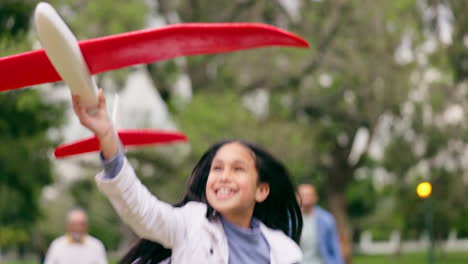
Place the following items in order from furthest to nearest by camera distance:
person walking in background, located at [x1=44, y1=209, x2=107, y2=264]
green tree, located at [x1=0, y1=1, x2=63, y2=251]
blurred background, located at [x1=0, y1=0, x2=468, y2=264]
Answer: blurred background, located at [x1=0, y1=0, x2=468, y2=264], green tree, located at [x1=0, y1=1, x2=63, y2=251], person walking in background, located at [x1=44, y1=209, x2=107, y2=264]

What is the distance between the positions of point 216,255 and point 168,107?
24530 mm

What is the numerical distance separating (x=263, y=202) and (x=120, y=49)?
4.03 feet

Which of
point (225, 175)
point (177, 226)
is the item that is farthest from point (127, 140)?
point (177, 226)

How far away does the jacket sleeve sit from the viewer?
2936 millimetres

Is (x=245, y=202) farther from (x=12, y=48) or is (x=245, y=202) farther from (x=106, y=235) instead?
(x=106, y=235)

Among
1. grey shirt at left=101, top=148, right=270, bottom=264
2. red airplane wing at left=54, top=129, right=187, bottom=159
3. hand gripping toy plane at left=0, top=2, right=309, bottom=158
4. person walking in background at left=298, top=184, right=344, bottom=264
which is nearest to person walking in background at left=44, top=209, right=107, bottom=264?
person walking in background at left=298, top=184, right=344, bottom=264

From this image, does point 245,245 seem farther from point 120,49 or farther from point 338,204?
point 338,204

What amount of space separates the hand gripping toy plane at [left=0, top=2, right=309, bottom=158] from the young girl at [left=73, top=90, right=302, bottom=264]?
118mm

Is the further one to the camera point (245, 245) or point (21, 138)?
point (21, 138)

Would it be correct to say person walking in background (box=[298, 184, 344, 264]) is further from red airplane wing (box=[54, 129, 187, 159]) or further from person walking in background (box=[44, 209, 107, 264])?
red airplane wing (box=[54, 129, 187, 159])

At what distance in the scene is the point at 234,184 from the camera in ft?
12.2

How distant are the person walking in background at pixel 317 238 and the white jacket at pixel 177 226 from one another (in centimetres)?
498

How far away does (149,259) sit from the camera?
11.8ft

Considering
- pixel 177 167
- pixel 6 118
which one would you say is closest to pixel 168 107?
pixel 177 167
